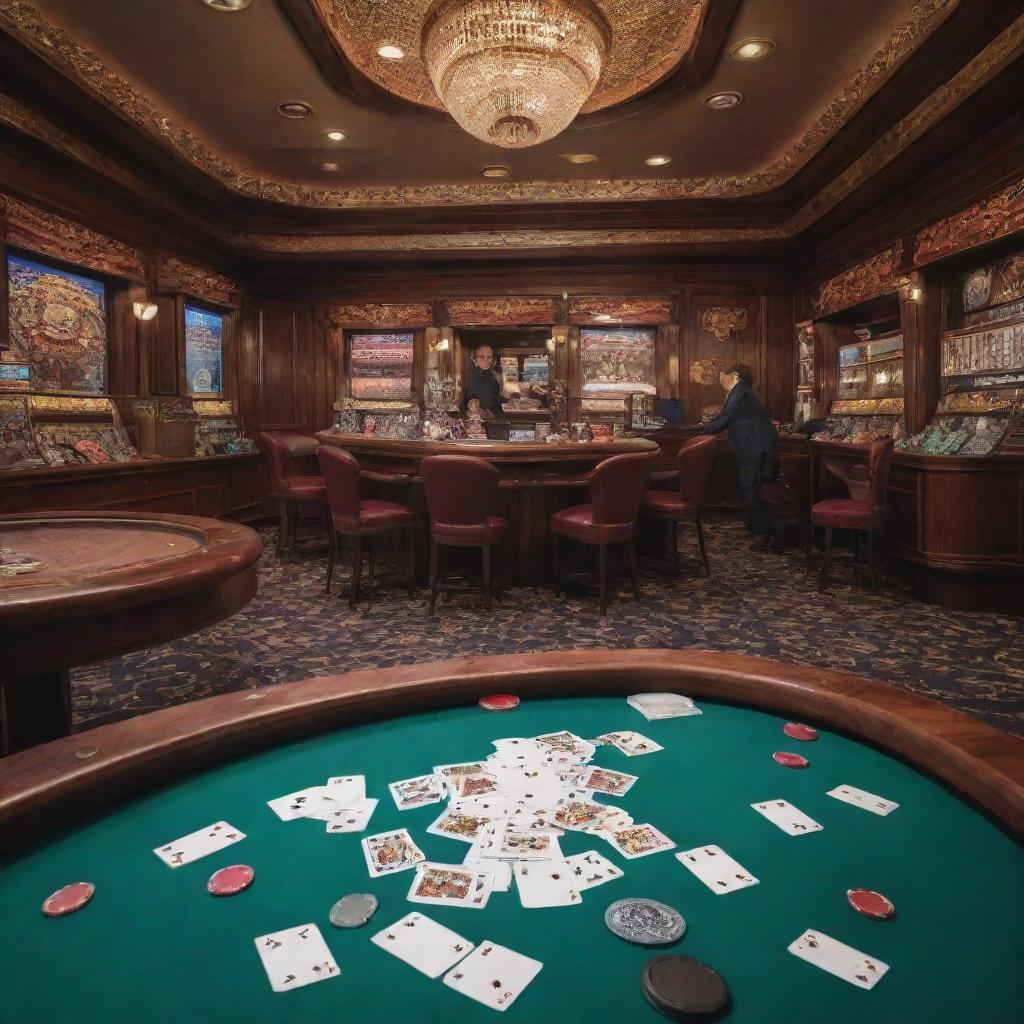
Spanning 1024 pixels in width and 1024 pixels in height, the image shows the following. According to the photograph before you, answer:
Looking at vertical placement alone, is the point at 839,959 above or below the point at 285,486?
above

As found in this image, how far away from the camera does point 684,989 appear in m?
0.65

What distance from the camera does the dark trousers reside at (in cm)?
710

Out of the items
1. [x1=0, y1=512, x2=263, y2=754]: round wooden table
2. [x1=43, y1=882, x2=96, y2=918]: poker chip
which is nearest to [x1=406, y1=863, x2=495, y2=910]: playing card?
[x1=43, y1=882, x2=96, y2=918]: poker chip

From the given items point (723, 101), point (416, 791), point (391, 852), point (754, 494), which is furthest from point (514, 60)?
point (754, 494)

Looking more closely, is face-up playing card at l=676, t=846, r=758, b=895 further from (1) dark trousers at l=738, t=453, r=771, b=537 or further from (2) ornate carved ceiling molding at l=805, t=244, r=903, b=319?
(2) ornate carved ceiling molding at l=805, t=244, r=903, b=319

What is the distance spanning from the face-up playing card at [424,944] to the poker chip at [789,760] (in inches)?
23.4

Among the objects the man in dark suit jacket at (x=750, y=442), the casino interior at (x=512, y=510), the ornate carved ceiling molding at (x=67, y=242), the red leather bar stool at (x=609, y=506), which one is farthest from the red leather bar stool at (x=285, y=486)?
the man in dark suit jacket at (x=750, y=442)

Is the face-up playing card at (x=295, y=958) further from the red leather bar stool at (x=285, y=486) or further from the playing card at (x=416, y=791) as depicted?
A: the red leather bar stool at (x=285, y=486)

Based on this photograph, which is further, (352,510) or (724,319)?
(724,319)

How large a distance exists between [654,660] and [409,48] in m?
4.84

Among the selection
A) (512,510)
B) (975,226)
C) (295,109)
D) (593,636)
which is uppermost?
(295,109)

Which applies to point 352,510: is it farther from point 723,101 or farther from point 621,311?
point 621,311

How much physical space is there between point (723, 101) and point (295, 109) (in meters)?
3.33

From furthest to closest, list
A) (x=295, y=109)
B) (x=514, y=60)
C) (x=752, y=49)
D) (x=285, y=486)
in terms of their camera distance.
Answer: (x=285, y=486) < (x=295, y=109) < (x=752, y=49) < (x=514, y=60)
